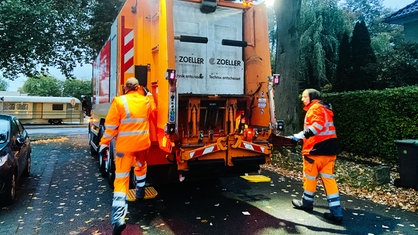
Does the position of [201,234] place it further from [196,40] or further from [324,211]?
[196,40]

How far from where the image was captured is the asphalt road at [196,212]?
13.1ft

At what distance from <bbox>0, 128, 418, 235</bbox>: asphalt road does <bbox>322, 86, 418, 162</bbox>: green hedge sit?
3.59 m

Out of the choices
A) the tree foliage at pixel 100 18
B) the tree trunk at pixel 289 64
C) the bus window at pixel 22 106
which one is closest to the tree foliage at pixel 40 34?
the tree foliage at pixel 100 18

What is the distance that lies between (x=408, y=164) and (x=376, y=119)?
3144mm

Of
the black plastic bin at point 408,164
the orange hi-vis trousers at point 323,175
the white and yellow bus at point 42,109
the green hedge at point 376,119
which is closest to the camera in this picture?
the orange hi-vis trousers at point 323,175

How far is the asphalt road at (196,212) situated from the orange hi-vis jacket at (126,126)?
3.35 ft

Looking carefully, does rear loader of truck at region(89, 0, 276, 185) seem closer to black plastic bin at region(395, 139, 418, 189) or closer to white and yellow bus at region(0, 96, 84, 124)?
black plastic bin at region(395, 139, 418, 189)

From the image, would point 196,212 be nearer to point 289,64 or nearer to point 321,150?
point 321,150

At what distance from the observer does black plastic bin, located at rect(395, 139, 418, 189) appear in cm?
580

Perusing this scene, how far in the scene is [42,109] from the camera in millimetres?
27984

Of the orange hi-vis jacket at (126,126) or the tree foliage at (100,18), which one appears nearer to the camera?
the orange hi-vis jacket at (126,126)

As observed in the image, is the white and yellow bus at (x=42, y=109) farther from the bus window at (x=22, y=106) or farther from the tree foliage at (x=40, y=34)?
the tree foliage at (x=40, y=34)

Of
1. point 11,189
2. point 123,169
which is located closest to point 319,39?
point 123,169

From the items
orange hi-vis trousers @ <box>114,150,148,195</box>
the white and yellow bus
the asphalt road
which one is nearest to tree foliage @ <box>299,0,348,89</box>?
the asphalt road
